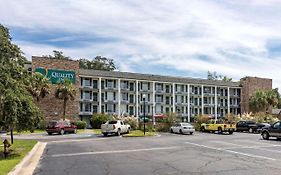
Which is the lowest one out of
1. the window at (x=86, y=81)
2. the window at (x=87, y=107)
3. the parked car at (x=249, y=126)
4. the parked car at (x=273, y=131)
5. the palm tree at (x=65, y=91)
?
the parked car at (x=249, y=126)

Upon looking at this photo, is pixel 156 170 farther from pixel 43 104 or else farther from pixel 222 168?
pixel 43 104

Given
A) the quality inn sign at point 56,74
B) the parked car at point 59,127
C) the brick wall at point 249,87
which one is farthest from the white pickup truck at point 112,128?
the brick wall at point 249,87

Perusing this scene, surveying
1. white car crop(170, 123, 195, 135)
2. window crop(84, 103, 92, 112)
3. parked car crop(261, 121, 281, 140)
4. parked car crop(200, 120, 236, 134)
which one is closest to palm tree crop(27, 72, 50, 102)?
window crop(84, 103, 92, 112)

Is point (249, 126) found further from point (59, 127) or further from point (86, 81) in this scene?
point (86, 81)

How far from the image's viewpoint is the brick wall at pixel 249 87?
9031 cm

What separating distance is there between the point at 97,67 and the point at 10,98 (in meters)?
81.6

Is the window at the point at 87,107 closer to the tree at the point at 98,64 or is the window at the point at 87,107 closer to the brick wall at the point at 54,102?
the brick wall at the point at 54,102

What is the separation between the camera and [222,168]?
14.8 metres

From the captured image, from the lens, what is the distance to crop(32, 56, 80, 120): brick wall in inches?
2542

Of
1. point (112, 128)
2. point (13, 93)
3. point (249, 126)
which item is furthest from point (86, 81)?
point (13, 93)

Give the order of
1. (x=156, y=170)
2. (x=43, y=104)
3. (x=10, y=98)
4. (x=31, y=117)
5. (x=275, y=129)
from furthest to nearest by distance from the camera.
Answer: (x=43, y=104) < (x=275, y=129) < (x=31, y=117) < (x=10, y=98) < (x=156, y=170)

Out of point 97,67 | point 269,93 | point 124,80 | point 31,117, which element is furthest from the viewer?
point 97,67

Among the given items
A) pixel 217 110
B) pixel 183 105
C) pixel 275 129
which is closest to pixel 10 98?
pixel 275 129

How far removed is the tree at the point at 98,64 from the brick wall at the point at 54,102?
31.8 metres
